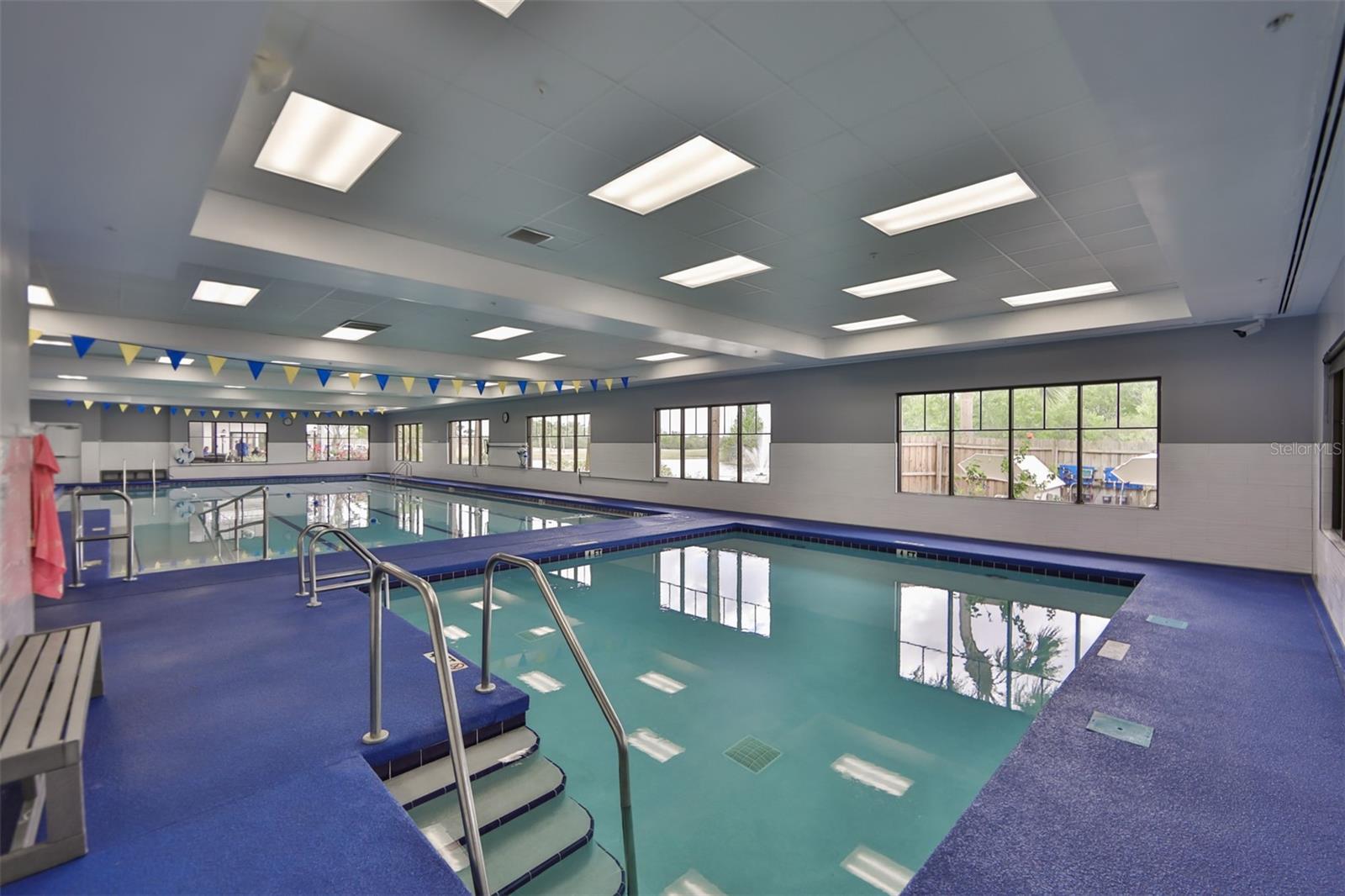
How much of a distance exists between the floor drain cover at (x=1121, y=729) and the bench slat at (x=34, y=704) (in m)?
3.63

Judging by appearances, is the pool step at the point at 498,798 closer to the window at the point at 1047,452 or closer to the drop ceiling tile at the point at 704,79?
the drop ceiling tile at the point at 704,79

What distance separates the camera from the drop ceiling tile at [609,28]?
212cm

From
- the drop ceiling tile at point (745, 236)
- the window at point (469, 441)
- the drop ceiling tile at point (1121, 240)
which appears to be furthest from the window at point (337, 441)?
the drop ceiling tile at point (1121, 240)

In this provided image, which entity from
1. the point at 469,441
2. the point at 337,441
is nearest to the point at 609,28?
the point at 469,441

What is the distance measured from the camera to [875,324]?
24.1ft

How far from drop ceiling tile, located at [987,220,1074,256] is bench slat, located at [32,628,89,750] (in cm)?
519

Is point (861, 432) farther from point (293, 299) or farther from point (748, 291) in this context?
point (293, 299)

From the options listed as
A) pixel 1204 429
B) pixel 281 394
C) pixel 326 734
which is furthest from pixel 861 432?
pixel 281 394

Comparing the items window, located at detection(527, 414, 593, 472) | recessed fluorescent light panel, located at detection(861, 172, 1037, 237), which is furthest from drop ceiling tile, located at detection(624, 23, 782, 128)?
window, located at detection(527, 414, 593, 472)

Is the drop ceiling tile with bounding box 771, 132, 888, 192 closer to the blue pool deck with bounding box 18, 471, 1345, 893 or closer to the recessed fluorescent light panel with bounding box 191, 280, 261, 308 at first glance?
the blue pool deck with bounding box 18, 471, 1345, 893

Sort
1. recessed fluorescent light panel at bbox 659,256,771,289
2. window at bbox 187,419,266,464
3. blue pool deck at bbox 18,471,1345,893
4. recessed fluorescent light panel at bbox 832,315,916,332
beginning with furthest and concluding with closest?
window at bbox 187,419,266,464
recessed fluorescent light panel at bbox 832,315,916,332
recessed fluorescent light panel at bbox 659,256,771,289
blue pool deck at bbox 18,471,1345,893

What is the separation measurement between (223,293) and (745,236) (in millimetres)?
5166

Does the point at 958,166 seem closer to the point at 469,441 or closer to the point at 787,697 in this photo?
the point at 787,697

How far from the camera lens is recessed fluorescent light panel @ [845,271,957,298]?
209 inches
